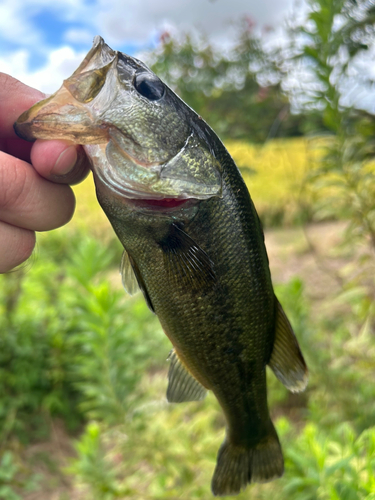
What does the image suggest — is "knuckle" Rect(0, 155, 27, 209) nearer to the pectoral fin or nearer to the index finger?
the index finger

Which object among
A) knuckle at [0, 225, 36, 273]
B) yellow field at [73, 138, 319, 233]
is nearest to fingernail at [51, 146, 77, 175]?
knuckle at [0, 225, 36, 273]

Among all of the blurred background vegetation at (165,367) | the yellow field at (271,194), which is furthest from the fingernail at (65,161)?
the yellow field at (271,194)

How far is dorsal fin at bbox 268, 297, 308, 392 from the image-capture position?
0.93m

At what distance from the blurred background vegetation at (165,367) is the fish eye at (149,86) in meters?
0.64

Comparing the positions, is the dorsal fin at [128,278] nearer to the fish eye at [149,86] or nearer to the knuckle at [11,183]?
the knuckle at [11,183]

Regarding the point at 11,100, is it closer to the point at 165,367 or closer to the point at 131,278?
the point at 131,278

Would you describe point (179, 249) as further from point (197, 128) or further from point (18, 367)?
point (18, 367)

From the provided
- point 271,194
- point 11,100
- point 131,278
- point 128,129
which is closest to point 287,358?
point 131,278

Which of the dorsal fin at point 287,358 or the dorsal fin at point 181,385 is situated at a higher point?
the dorsal fin at point 287,358

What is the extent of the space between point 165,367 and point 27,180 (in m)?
2.48

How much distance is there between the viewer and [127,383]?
168 cm

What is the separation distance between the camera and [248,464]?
3.37 ft

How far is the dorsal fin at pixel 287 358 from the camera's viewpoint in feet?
3.04

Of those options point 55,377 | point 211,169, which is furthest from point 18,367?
point 211,169
